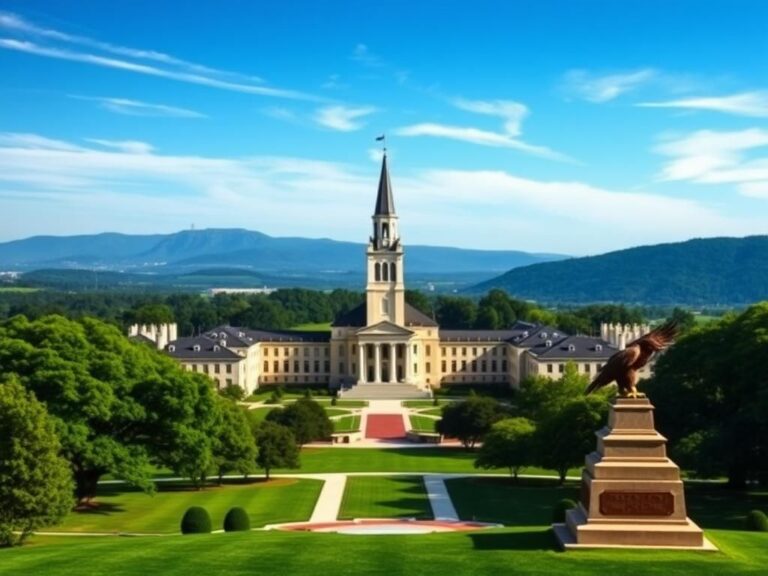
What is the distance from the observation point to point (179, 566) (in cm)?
2742

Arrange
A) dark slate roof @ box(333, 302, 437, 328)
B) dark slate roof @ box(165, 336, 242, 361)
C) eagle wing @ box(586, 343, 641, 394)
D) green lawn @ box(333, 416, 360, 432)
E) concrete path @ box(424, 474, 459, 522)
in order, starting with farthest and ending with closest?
dark slate roof @ box(333, 302, 437, 328) < dark slate roof @ box(165, 336, 242, 361) < green lawn @ box(333, 416, 360, 432) < concrete path @ box(424, 474, 459, 522) < eagle wing @ box(586, 343, 641, 394)

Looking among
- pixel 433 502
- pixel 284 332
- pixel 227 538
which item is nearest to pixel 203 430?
pixel 433 502

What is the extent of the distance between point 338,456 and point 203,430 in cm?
2282

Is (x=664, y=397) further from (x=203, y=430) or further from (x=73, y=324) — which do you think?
(x=73, y=324)

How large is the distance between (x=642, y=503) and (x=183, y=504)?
28.4m

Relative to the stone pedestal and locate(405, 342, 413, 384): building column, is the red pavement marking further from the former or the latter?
the stone pedestal

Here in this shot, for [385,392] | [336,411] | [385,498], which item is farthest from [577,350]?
[385,498]

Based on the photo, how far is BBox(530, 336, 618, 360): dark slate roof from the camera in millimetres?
113438

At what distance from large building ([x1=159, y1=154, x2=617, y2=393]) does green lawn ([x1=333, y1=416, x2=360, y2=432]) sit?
22806mm

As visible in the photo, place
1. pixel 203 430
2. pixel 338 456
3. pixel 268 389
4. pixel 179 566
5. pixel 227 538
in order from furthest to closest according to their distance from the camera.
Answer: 1. pixel 268 389
2. pixel 338 456
3. pixel 203 430
4. pixel 227 538
5. pixel 179 566

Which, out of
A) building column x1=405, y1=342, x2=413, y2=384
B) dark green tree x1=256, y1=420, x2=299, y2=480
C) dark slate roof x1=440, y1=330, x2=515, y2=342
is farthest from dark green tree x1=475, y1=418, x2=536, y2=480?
dark slate roof x1=440, y1=330, x2=515, y2=342

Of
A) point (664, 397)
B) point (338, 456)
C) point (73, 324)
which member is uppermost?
point (73, 324)

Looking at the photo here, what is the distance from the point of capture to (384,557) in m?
27.9

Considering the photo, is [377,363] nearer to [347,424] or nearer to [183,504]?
[347,424]
